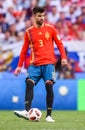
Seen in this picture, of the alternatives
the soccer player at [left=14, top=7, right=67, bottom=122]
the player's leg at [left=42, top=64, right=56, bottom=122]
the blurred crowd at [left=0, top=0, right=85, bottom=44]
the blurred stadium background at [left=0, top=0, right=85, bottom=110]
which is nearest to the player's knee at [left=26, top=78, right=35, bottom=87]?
the soccer player at [left=14, top=7, right=67, bottom=122]

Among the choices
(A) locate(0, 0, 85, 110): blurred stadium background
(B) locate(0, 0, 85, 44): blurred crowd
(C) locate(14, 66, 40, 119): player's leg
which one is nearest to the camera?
(C) locate(14, 66, 40, 119): player's leg

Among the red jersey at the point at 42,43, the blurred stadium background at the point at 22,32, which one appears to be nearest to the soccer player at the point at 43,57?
the red jersey at the point at 42,43

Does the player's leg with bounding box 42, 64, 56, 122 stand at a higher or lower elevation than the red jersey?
lower

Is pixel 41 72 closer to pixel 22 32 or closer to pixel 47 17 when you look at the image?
pixel 22 32

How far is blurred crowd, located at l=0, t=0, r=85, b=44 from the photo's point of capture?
709 inches

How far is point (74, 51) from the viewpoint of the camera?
16953mm

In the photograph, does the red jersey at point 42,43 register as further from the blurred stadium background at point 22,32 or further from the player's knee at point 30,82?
the blurred stadium background at point 22,32

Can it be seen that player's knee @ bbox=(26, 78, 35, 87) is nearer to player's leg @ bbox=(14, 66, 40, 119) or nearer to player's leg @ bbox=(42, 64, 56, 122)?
player's leg @ bbox=(14, 66, 40, 119)

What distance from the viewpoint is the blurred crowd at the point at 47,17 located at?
59.1 ft

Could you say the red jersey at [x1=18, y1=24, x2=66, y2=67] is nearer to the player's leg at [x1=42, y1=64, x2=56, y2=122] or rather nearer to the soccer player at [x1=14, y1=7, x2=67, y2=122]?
the soccer player at [x1=14, y1=7, x2=67, y2=122]

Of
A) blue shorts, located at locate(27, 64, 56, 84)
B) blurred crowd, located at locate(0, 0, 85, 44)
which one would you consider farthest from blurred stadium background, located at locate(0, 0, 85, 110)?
blue shorts, located at locate(27, 64, 56, 84)

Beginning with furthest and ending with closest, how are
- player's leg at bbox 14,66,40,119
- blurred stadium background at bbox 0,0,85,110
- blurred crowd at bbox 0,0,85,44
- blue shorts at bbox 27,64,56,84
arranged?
1. blurred crowd at bbox 0,0,85,44
2. blurred stadium background at bbox 0,0,85,110
3. blue shorts at bbox 27,64,56,84
4. player's leg at bbox 14,66,40,119

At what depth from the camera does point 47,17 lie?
18.4m

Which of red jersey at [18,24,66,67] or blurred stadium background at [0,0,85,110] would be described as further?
blurred stadium background at [0,0,85,110]
